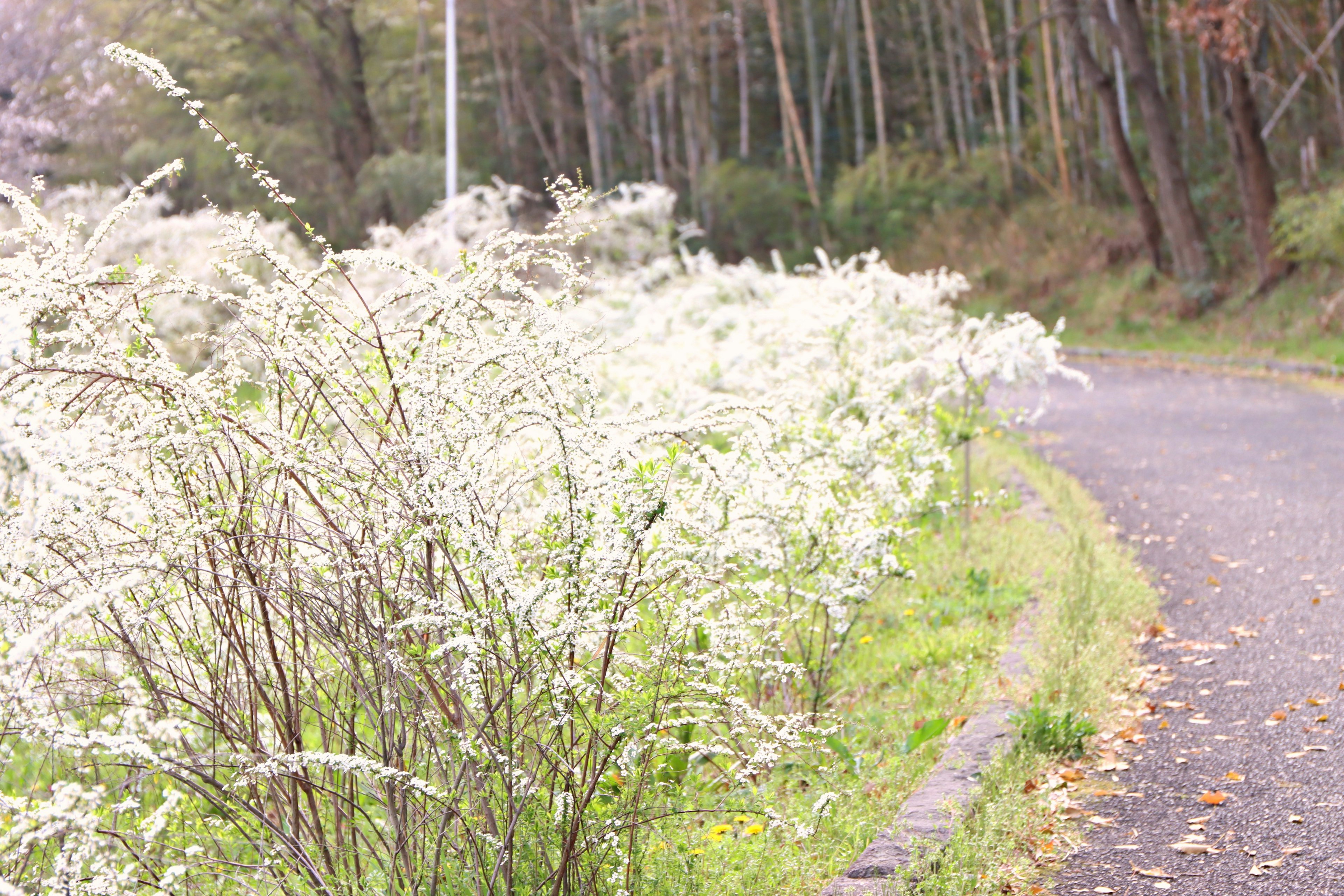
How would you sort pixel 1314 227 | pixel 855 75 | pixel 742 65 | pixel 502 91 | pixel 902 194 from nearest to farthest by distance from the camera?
pixel 1314 227 → pixel 902 194 → pixel 855 75 → pixel 742 65 → pixel 502 91

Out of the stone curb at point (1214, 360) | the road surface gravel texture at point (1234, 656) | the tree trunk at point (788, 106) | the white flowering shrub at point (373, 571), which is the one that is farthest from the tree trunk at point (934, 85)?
the white flowering shrub at point (373, 571)

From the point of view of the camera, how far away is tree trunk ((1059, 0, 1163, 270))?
19.4 m

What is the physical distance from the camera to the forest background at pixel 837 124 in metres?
19.1

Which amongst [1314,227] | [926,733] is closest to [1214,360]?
[1314,227]

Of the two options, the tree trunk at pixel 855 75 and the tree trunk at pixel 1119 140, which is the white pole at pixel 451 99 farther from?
the tree trunk at pixel 855 75

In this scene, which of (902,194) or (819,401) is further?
(902,194)

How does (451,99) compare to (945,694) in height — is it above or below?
above

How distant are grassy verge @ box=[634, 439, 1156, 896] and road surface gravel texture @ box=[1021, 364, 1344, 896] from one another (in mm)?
223

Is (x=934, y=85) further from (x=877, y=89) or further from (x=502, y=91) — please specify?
(x=502, y=91)

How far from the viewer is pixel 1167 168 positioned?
18906 millimetres

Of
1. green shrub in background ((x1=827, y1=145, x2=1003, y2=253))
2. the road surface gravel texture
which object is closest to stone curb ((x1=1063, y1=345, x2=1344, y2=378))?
the road surface gravel texture

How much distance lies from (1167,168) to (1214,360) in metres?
3.88

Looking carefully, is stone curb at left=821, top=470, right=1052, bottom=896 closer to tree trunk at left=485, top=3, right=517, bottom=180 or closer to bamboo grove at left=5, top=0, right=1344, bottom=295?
bamboo grove at left=5, top=0, right=1344, bottom=295

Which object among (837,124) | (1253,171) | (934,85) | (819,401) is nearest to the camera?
(819,401)
